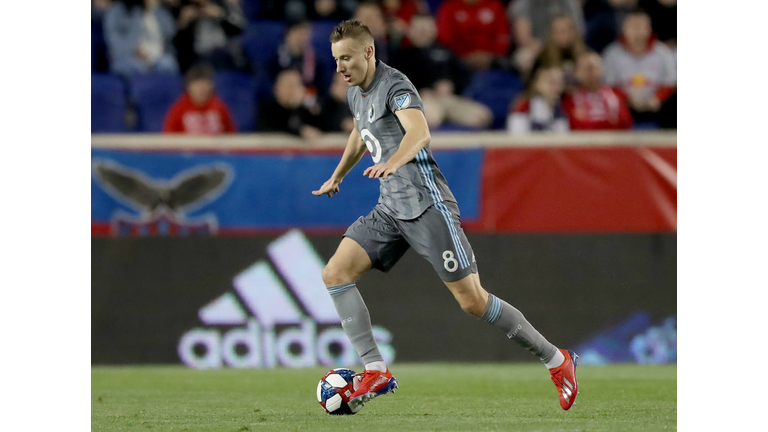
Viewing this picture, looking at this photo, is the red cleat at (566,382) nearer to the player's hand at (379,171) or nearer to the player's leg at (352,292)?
the player's leg at (352,292)

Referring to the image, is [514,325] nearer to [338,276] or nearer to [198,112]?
[338,276]

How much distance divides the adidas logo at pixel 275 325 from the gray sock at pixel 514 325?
11.7 feet

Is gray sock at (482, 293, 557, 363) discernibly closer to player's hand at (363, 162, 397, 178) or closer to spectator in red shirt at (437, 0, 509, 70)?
player's hand at (363, 162, 397, 178)

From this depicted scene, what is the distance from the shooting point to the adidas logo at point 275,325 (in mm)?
8938

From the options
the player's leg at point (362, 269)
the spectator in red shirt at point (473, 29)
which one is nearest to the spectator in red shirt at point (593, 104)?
the spectator in red shirt at point (473, 29)

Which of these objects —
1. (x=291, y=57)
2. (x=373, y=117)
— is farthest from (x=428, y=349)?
(x=373, y=117)

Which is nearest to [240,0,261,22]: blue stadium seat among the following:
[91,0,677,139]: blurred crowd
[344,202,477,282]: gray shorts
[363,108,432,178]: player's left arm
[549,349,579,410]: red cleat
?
[91,0,677,139]: blurred crowd

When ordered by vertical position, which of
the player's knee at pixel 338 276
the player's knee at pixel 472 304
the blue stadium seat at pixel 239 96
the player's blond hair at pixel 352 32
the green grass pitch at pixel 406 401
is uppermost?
the blue stadium seat at pixel 239 96

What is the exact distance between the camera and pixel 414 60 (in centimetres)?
1048

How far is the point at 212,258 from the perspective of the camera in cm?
917

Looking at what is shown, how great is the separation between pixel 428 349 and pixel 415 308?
0.39 m

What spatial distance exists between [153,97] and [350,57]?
17.3 ft

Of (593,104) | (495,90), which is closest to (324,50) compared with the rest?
(495,90)

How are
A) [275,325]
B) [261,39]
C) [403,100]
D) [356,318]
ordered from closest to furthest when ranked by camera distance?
[403,100] → [356,318] → [275,325] → [261,39]
